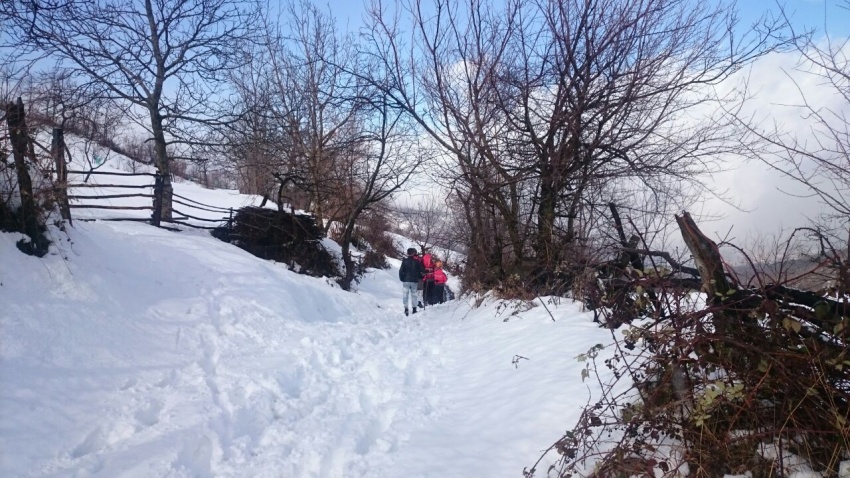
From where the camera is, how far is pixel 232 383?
489 centimetres

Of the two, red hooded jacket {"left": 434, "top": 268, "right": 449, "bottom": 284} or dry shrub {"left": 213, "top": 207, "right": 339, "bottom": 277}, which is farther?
dry shrub {"left": 213, "top": 207, "right": 339, "bottom": 277}

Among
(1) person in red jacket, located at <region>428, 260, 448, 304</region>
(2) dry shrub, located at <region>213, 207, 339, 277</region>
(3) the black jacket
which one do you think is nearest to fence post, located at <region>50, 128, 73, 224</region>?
(3) the black jacket

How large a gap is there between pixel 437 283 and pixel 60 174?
8.57m

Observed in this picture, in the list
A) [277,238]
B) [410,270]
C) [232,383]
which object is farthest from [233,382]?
[277,238]

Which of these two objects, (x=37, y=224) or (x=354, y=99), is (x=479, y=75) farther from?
(x=37, y=224)

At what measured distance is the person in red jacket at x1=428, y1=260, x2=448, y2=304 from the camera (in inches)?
509

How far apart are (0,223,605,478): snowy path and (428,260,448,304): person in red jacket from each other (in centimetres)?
480

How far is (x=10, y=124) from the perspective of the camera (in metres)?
5.34

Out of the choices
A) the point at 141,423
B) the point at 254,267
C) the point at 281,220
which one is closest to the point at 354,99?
the point at 254,267

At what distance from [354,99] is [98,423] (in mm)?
8074

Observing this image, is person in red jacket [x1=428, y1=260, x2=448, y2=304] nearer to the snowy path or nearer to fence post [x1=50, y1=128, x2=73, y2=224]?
the snowy path

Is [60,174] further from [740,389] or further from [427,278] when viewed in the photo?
[427,278]

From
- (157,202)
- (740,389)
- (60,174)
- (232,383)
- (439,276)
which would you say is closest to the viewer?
(740,389)

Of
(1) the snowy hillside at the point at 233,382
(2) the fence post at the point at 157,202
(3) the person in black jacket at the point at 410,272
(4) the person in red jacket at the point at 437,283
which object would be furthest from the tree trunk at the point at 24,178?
(4) the person in red jacket at the point at 437,283
